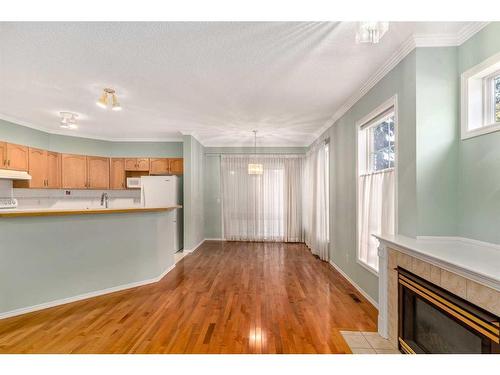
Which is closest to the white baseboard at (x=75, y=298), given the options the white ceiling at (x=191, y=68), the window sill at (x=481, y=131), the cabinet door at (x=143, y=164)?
the white ceiling at (x=191, y=68)

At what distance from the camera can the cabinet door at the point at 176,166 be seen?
5691 millimetres

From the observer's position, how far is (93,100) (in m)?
3.42

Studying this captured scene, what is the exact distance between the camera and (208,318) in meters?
2.44

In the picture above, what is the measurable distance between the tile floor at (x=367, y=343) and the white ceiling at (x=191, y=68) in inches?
106

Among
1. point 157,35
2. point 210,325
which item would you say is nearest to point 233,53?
point 157,35

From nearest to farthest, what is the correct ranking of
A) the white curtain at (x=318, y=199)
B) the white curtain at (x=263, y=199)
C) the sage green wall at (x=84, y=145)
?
1. the sage green wall at (x=84, y=145)
2. the white curtain at (x=318, y=199)
3. the white curtain at (x=263, y=199)

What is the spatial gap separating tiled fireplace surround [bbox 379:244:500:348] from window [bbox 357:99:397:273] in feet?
1.73

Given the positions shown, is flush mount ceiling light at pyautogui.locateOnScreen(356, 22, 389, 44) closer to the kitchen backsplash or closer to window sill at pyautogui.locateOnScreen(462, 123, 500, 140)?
→ window sill at pyautogui.locateOnScreen(462, 123, 500, 140)

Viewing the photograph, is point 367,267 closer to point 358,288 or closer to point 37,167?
point 358,288

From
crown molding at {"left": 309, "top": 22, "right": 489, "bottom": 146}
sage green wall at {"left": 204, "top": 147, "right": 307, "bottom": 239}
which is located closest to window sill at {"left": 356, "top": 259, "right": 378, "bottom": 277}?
crown molding at {"left": 309, "top": 22, "right": 489, "bottom": 146}

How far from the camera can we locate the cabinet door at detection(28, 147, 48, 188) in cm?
461

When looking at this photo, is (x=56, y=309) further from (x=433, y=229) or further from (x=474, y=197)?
(x=474, y=197)

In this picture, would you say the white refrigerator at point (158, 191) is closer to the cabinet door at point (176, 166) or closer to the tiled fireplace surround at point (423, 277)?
the cabinet door at point (176, 166)

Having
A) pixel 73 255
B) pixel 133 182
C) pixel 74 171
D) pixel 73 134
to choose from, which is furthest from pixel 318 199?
pixel 73 134
